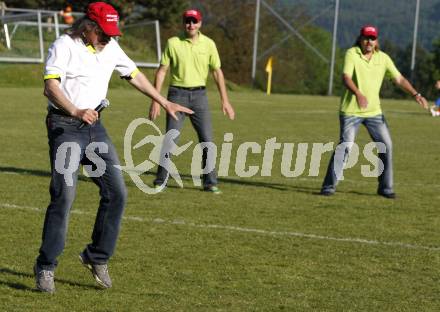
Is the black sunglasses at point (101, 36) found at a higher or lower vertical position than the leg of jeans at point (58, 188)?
higher

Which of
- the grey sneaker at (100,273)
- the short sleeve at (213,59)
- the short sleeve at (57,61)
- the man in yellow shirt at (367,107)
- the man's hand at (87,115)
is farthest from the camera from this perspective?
the short sleeve at (213,59)

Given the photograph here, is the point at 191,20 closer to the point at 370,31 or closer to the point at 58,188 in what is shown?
the point at 370,31

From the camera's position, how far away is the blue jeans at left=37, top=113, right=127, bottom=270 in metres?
7.66

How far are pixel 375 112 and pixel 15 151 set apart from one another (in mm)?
6938

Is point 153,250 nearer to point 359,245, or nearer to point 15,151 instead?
point 359,245

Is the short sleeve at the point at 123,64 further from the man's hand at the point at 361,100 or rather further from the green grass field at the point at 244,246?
the man's hand at the point at 361,100

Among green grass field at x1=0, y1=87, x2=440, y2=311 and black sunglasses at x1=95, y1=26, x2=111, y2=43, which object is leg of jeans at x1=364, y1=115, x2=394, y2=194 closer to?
green grass field at x1=0, y1=87, x2=440, y2=311

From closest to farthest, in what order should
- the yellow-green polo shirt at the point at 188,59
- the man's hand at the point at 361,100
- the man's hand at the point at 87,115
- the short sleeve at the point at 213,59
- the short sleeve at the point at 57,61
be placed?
the man's hand at the point at 87,115 → the short sleeve at the point at 57,61 → the man's hand at the point at 361,100 → the yellow-green polo shirt at the point at 188,59 → the short sleeve at the point at 213,59

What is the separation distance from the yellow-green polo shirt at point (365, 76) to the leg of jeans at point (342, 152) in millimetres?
103

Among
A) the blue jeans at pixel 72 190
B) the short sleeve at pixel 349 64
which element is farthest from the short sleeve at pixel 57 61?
the short sleeve at pixel 349 64

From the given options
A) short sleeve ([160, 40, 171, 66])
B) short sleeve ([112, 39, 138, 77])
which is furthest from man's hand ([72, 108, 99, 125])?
short sleeve ([160, 40, 171, 66])

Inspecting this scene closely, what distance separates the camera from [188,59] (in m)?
13.6

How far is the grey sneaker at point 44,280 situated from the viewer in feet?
25.3

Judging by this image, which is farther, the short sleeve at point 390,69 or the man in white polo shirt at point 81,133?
the short sleeve at point 390,69
